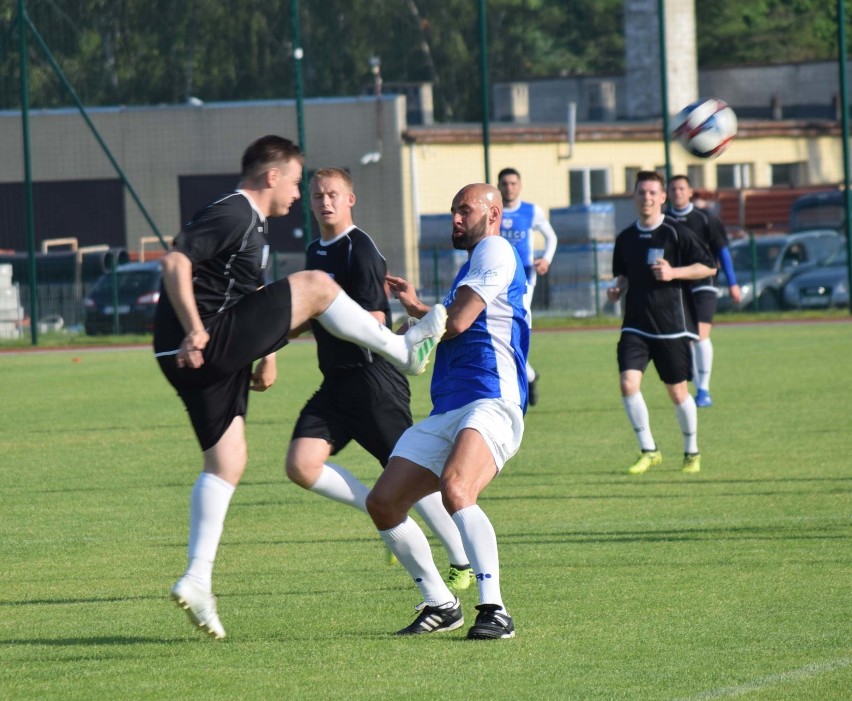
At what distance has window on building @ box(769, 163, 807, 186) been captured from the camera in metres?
46.9

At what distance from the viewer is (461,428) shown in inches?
257

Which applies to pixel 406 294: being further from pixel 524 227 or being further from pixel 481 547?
pixel 524 227

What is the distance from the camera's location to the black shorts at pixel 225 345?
21.1ft

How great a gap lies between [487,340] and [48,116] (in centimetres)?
3538

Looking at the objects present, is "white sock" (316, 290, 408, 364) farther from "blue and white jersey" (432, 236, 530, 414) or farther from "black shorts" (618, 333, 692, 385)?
"black shorts" (618, 333, 692, 385)

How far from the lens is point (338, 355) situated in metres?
7.90

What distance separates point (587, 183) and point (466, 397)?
118ft

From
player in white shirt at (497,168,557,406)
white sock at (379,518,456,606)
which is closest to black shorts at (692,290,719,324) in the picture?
player in white shirt at (497,168,557,406)

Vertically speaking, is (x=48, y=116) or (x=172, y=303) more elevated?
(x=48, y=116)

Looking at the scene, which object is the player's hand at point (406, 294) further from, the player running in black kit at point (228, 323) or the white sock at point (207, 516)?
the white sock at point (207, 516)

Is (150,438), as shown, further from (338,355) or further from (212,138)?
(212,138)

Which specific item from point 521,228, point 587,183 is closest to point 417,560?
point 521,228

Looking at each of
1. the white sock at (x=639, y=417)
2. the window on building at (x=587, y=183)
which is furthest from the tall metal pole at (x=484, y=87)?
the white sock at (x=639, y=417)

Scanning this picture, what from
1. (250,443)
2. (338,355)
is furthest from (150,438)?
(338,355)
